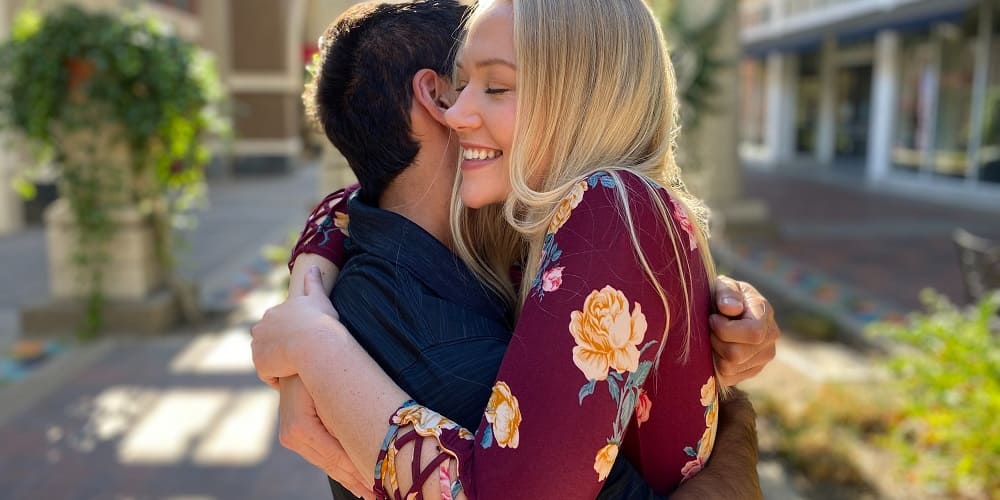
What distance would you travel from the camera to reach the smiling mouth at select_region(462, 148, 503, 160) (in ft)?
4.46

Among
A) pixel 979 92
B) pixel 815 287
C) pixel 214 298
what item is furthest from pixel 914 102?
pixel 214 298

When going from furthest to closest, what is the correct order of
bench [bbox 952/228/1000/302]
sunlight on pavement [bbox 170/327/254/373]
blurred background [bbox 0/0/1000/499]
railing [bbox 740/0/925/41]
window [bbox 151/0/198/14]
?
railing [bbox 740/0/925/41] < window [bbox 151/0/198/14] < sunlight on pavement [bbox 170/327/254/373] < bench [bbox 952/228/1000/302] < blurred background [bbox 0/0/1000/499]

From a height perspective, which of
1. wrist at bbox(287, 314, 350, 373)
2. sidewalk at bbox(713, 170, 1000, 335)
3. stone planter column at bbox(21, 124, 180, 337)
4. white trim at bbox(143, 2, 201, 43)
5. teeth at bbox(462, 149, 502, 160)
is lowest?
sidewalk at bbox(713, 170, 1000, 335)

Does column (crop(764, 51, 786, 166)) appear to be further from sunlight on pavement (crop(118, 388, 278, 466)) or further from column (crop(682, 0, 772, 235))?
sunlight on pavement (crop(118, 388, 278, 466))

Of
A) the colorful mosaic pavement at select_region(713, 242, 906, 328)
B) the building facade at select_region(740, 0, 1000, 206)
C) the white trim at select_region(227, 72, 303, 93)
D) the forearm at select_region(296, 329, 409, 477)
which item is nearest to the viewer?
the forearm at select_region(296, 329, 409, 477)

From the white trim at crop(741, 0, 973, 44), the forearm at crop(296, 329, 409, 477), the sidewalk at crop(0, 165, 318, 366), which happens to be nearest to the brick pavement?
the sidewalk at crop(0, 165, 318, 366)

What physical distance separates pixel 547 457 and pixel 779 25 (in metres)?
26.6

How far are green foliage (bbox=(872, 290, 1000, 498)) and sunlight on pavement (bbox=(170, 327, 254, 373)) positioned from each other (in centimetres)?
387

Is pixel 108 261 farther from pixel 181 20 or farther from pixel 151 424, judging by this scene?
pixel 181 20

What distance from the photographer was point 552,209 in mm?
1244

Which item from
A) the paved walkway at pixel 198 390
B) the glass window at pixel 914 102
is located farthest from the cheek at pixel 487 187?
the glass window at pixel 914 102

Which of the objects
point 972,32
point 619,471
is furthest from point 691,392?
point 972,32

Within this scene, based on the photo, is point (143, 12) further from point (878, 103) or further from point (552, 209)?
point (878, 103)

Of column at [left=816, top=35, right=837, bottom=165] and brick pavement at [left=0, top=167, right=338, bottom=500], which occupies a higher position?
column at [left=816, top=35, right=837, bottom=165]
